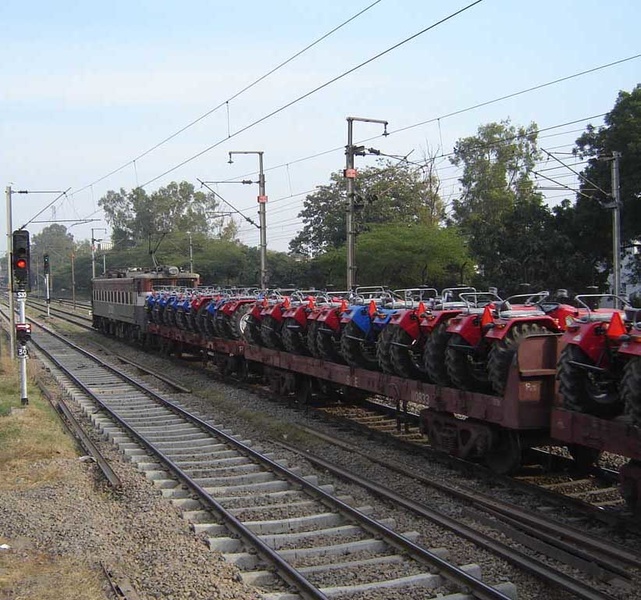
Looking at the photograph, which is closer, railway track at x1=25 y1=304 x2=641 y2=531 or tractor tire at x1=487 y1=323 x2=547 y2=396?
railway track at x1=25 y1=304 x2=641 y2=531

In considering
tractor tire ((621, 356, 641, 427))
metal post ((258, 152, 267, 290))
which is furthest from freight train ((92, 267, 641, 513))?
metal post ((258, 152, 267, 290))

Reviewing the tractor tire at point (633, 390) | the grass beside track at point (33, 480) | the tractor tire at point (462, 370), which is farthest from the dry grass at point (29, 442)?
the tractor tire at point (633, 390)

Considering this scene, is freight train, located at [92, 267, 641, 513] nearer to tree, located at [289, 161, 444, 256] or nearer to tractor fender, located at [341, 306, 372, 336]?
tractor fender, located at [341, 306, 372, 336]

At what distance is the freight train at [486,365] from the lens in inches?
317

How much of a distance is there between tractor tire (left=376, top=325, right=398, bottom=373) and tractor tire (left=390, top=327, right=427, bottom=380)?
0.15 m

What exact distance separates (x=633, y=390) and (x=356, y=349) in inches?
240

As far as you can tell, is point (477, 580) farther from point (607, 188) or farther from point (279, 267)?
point (279, 267)

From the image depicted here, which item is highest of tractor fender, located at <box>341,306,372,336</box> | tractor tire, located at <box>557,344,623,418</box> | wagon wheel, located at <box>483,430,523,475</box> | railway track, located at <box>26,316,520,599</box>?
tractor fender, located at <box>341,306,372,336</box>

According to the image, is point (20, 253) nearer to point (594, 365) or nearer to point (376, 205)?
point (594, 365)

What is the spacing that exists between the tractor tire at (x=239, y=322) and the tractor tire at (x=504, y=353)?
400 inches

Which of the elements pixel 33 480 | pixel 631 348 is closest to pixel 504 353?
pixel 631 348

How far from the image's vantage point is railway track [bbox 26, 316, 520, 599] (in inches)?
249

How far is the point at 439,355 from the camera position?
10352 millimetres

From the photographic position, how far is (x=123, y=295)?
32.6 m
